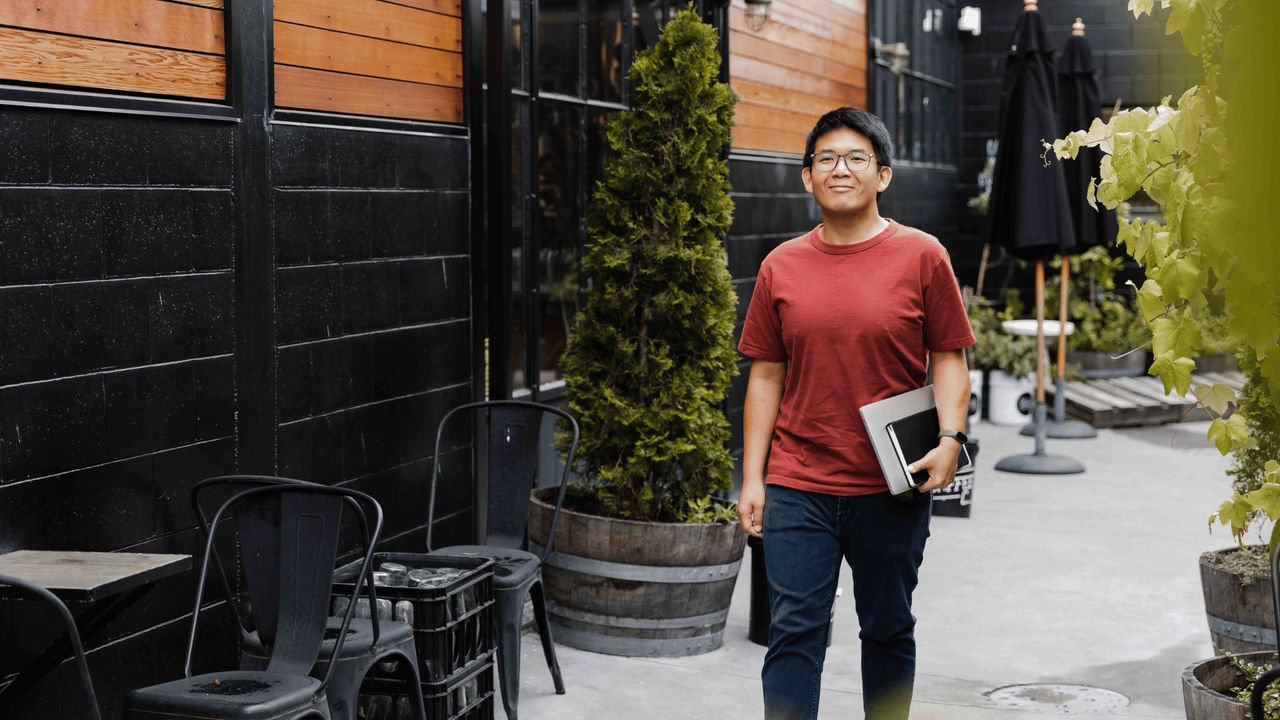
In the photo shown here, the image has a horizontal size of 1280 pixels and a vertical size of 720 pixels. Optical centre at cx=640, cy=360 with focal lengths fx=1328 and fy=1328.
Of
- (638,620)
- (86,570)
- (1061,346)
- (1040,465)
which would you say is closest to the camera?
(86,570)

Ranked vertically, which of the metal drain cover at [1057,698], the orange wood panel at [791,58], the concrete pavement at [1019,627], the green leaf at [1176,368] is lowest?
the metal drain cover at [1057,698]

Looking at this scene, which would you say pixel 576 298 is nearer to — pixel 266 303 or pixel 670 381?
pixel 670 381

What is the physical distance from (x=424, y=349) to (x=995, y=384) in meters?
7.14

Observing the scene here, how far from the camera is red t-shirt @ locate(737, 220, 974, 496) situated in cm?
315

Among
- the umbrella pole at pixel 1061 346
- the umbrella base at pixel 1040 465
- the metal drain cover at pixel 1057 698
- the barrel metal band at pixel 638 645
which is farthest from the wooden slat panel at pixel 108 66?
the umbrella pole at pixel 1061 346

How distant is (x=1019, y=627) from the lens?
538 cm

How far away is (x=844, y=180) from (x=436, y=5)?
2.34 m

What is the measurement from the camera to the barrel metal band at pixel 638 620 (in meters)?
4.75

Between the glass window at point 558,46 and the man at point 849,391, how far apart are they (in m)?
2.64

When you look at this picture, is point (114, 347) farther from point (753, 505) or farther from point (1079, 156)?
point (1079, 156)

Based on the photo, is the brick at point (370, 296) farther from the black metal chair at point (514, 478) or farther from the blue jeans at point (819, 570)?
the blue jeans at point (819, 570)

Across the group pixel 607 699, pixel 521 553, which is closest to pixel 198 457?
pixel 521 553

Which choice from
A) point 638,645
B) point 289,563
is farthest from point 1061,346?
point 289,563

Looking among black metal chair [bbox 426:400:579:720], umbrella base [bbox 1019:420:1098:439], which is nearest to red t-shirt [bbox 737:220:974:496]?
black metal chair [bbox 426:400:579:720]
